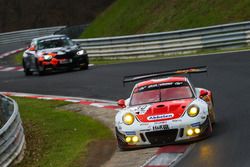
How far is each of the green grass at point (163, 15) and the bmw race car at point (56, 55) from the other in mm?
7546

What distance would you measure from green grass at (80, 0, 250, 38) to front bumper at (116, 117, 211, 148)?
18.9 metres

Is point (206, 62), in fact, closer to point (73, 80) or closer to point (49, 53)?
point (73, 80)

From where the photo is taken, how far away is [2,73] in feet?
95.6

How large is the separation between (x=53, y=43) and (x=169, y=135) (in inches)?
630

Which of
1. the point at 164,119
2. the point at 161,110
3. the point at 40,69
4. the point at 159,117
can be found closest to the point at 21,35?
the point at 40,69

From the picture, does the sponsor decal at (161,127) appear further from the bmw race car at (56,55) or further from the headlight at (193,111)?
the bmw race car at (56,55)

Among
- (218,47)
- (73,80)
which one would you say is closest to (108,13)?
(218,47)

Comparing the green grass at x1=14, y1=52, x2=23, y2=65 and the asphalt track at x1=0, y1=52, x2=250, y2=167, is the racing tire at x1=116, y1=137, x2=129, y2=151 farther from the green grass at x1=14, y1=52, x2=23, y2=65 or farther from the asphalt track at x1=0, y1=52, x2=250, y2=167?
the green grass at x1=14, y1=52, x2=23, y2=65

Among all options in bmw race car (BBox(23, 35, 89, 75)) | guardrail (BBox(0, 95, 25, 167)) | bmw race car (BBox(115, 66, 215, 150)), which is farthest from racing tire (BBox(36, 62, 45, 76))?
bmw race car (BBox(115, 66, 215, 150))

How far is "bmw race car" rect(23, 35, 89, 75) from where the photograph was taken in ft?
82.7

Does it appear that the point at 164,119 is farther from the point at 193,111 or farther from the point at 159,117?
the point at 193,111

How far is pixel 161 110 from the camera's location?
10.9 meters

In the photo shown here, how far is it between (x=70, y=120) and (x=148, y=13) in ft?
70.5

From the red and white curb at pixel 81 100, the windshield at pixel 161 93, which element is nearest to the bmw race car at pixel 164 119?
the windshield at pixel 161 93
